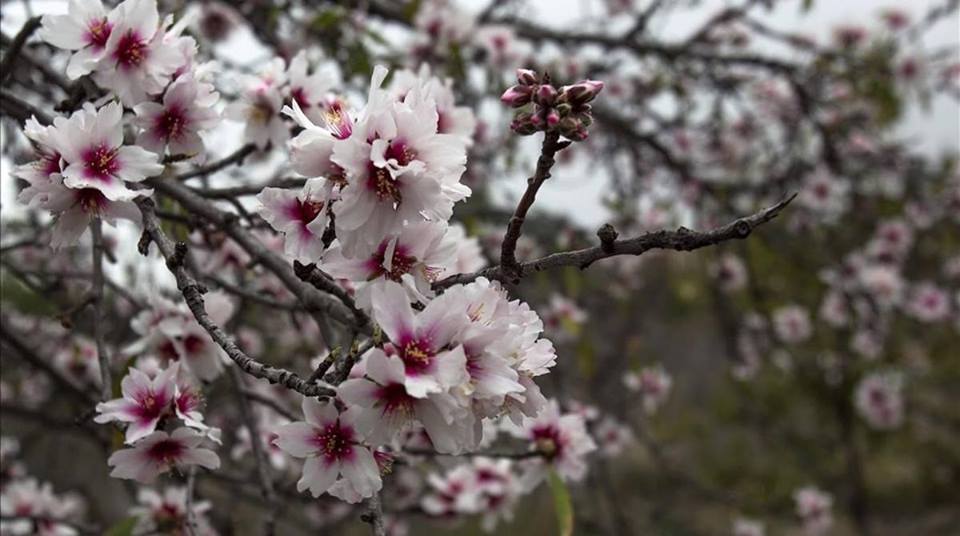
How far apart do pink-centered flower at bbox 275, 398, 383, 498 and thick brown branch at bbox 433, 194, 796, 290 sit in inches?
8.0

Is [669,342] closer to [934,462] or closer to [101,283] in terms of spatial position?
[934,462]

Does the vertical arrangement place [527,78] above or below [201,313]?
above

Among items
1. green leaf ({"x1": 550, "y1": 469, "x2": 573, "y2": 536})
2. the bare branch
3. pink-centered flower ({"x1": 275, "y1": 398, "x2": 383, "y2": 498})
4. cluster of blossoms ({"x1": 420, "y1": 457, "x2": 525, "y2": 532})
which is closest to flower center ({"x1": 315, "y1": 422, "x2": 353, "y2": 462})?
pink-centered flower ({"x1": 275, "y1": 398, "x2": 383, "y2": 498})

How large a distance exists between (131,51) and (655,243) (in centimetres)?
70

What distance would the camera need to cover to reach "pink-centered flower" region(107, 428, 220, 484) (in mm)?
927

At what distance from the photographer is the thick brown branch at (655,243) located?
27.0 inches

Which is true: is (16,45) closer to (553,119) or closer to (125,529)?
(125,529)

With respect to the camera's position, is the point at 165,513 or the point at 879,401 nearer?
the point at 165,513

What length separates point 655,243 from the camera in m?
0.73

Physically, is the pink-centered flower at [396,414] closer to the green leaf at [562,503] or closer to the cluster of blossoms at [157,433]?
the cluster of blossoms at [157,433]

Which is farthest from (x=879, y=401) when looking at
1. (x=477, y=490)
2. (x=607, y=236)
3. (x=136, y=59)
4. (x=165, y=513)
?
(x=136, y=59)

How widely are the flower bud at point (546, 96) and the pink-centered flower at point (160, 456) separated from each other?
0.54 metres

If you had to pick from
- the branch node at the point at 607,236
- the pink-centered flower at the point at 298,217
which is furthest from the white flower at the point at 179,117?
the branch node at the point at 607,236

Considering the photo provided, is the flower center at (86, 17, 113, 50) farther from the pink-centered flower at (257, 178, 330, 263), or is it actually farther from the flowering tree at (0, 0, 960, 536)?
the pink-centered flower at (257, 178, 330, 263)
